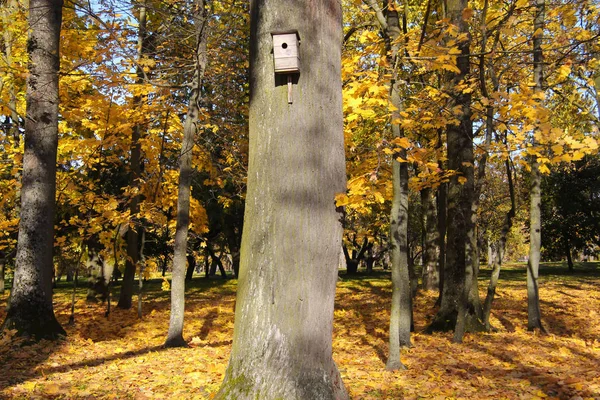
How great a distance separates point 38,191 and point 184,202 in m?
2.36

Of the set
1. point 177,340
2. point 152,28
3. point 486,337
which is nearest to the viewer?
point 177,340

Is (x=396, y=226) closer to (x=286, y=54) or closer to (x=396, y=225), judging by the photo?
(x=396, y=225)

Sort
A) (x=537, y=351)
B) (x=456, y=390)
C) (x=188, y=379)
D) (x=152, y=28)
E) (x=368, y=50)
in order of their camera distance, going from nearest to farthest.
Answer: (x=456, y=390) → (x=188, y=379) → (x=368, y=50) → (x=537, y=351) → (x=152, y=28)

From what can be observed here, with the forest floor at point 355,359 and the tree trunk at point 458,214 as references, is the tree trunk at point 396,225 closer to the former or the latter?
the forest floor at point 355,359

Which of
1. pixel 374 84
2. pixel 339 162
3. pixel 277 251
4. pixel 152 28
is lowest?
pixel 277 251

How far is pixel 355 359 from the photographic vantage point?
7098 mm

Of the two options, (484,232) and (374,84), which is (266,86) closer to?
(374,84)

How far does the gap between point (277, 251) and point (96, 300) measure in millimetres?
13647

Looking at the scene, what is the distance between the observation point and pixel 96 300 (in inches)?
584

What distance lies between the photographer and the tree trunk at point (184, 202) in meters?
8.02

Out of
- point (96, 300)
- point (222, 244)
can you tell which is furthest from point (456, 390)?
point (222, 244)

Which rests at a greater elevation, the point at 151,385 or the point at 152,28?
the point at 152,28

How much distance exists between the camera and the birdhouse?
3.21 metres

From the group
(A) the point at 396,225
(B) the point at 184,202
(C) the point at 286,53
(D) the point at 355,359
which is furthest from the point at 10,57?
(C) the point at 286,53
